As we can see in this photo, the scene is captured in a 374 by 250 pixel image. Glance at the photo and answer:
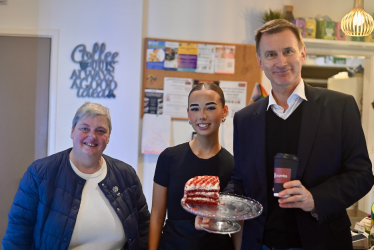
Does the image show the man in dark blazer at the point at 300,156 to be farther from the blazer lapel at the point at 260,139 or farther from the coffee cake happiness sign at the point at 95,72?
the coffee cake happiness sign at the point at 95,72

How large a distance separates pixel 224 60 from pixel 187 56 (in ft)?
1.33

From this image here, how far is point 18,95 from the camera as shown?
3.99 meters

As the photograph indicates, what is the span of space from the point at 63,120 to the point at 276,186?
302 cm

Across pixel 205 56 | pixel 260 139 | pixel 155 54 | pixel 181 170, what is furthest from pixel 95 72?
pixel 260 139

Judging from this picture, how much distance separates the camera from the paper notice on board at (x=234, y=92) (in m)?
4.04

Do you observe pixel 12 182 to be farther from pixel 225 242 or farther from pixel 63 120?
pixel 225 242

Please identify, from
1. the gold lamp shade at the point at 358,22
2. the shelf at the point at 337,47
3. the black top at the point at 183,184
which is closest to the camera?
the black top at the point at 183,184

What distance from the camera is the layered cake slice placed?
5.57 ft

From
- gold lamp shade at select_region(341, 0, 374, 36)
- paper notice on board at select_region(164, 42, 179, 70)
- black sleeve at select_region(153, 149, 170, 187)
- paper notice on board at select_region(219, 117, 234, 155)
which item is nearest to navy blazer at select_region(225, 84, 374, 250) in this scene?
black sleeve at select_region(153, 149, 170, 187)

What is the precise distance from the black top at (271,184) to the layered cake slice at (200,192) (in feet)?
0.88

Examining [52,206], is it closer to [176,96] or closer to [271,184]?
[271,184]

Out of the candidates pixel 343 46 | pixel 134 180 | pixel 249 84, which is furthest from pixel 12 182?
pixel 343 46

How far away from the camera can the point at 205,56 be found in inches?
158

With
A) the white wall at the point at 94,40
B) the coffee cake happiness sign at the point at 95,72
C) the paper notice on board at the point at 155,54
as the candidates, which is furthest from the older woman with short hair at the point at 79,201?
the paper notice on board at the point at 155,54
